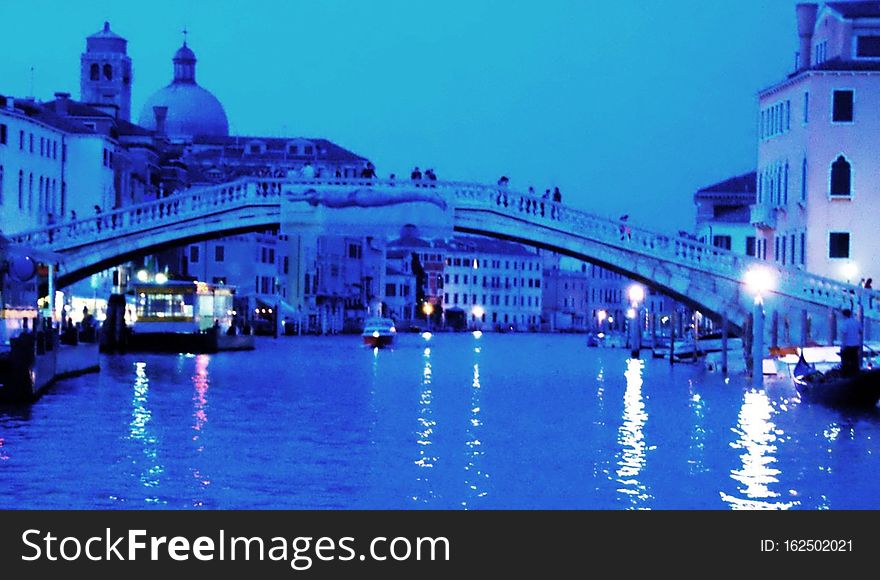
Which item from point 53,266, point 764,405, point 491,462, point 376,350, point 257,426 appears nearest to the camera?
point 491,462

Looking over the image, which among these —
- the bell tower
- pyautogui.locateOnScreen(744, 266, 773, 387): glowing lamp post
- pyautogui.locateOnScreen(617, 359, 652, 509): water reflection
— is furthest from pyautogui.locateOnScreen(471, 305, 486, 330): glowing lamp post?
pyautogui.locateOnScreen(617, 359, 652, 509): water reflection

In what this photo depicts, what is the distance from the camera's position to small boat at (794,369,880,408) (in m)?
24.9

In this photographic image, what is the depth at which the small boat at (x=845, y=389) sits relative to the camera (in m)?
24.9

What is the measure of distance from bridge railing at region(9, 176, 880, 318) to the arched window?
3.00 meters

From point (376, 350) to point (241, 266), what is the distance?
23.1 metres

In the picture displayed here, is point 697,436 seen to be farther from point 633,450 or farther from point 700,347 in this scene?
point 700,347

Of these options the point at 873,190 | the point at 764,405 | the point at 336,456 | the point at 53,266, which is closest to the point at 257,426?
the point at 336,456

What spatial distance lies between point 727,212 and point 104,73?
130ft

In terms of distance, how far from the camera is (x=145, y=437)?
19.9 m

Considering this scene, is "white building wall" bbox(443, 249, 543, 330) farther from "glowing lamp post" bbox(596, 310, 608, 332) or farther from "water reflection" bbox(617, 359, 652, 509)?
"water reflection" bbox(617, 359, 652, 509)

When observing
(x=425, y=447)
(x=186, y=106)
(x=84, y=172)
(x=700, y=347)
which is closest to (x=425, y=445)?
(x=425, y=447)

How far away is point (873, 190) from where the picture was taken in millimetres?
40750

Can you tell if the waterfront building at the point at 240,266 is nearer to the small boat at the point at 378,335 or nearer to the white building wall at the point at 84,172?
the small boat at the point at 378,335
